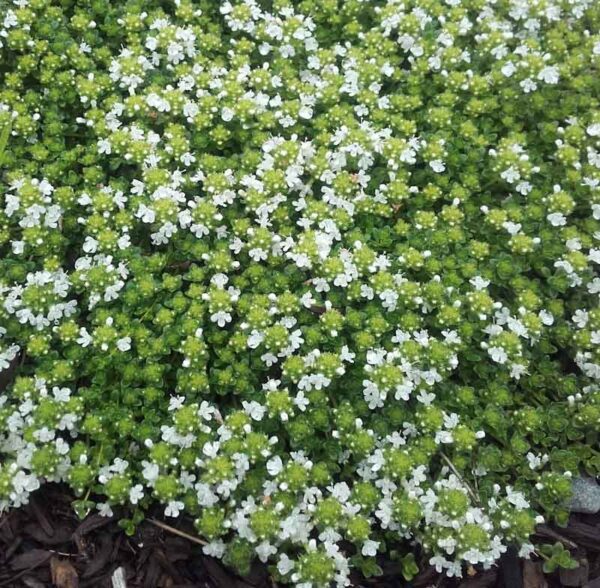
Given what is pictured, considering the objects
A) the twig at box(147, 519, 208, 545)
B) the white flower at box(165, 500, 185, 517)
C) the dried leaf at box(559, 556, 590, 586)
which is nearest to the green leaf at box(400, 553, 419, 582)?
the dried leaf at box(559, 556, 590, 586)

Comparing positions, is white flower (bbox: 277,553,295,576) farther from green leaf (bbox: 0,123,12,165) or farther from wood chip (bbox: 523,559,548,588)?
green leaf (bbox: 0,123,12,165)

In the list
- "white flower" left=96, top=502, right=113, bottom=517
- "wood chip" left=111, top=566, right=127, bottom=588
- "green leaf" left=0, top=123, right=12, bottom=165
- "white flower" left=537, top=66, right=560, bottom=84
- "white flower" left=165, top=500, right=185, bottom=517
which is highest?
"white flower" left=537, top=66, right=560, bottom=84

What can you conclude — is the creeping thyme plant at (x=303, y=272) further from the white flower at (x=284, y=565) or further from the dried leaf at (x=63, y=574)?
the dried leaf at (x=63, y=574)

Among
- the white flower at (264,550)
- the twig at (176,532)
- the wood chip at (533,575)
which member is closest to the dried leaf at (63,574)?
the twig at (176,532)

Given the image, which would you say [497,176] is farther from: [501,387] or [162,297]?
[162,297]

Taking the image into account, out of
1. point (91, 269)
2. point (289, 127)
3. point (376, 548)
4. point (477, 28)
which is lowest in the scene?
point (376, 548)

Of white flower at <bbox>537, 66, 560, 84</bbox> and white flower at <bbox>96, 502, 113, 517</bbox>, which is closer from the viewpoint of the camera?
white flower at <bbox>96, 502, 113, 517</bbox>

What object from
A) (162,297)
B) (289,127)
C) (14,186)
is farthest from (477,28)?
(14,186)

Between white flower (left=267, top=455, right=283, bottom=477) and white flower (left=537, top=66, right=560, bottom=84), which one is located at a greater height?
white flower (left=537, top=66, right=560, bottom=84)
